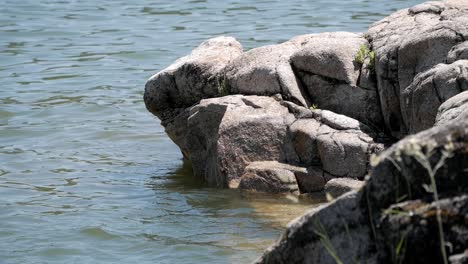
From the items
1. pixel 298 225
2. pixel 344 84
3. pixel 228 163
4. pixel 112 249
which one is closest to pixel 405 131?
pixel 344 84

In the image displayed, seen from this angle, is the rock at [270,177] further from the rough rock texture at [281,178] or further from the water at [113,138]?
the water at [113,138]

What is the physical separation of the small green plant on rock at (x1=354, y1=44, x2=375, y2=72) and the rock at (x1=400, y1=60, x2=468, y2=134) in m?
0.86

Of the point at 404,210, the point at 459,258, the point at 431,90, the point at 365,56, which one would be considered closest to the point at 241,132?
the point at 365,56

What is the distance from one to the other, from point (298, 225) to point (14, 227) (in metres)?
6.38

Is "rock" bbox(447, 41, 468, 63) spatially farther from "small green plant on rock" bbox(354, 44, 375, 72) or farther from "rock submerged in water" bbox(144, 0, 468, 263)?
"small green plant on rock" bbox(354, 44, 375, 72)

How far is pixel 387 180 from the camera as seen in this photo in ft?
12.7

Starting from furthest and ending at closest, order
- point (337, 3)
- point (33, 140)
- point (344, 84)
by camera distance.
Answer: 1. point (337, 3)
2. point (33, 140)
3. point (344, 84)

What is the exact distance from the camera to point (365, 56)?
1060 centimetres

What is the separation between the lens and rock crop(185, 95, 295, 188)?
10.5 meters

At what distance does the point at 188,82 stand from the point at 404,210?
819 cm

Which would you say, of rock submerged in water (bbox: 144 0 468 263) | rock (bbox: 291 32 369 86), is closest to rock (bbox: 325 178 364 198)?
rock submerged in water (bbox: 144 0 468 263)

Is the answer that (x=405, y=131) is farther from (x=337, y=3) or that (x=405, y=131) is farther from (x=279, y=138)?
(x=337, y=3)

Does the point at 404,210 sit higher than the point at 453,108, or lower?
higher

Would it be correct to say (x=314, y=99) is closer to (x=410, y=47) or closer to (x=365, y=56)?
(x=365, y=56)
